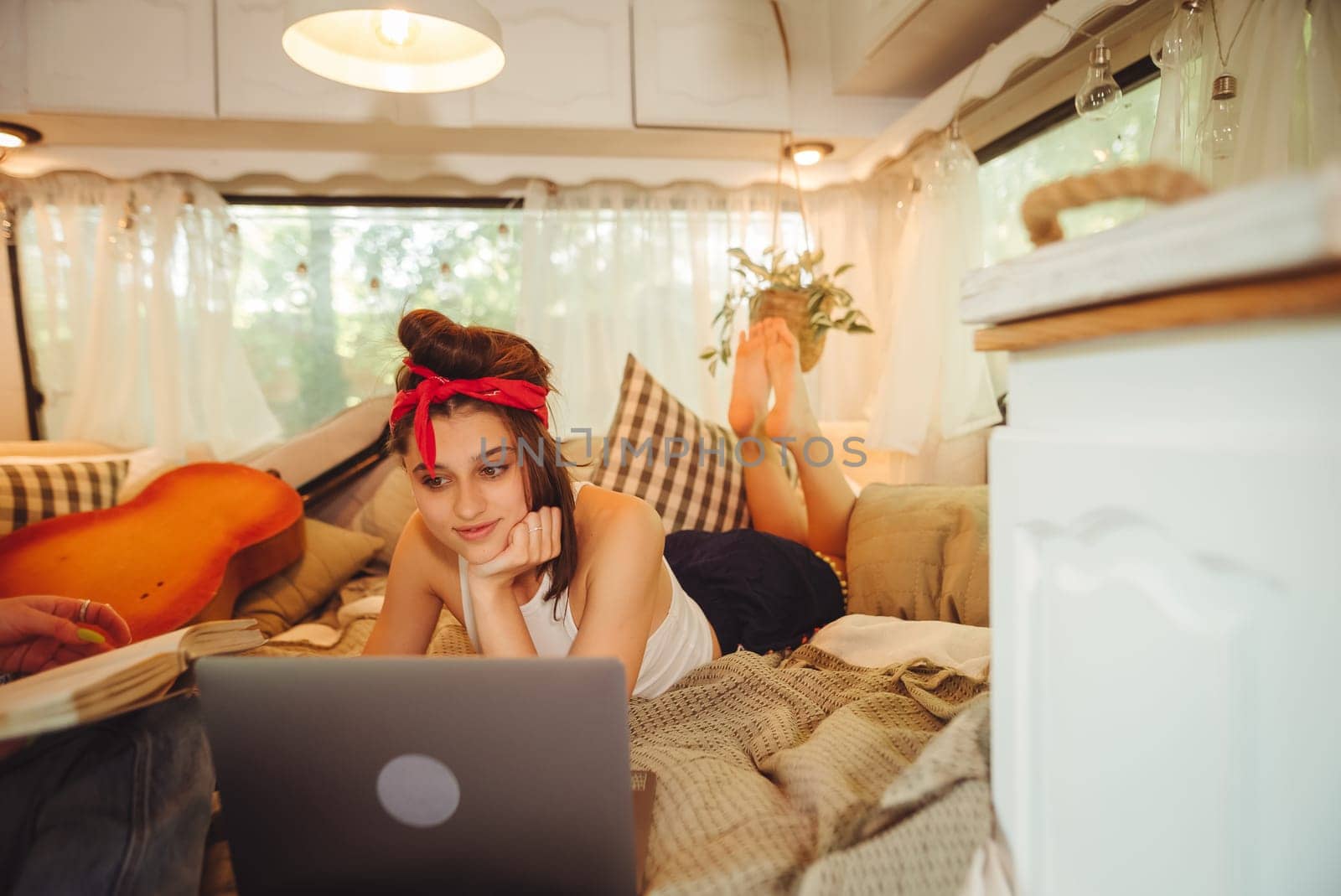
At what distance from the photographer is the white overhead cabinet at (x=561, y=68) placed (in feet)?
7.46

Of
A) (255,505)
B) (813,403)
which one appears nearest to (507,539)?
(255,505)

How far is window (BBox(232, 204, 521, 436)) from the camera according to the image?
2719 millimetres

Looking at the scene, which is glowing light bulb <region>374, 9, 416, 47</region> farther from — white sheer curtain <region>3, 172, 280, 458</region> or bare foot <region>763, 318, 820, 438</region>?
white sheer curtain <region>3, 172, 280, 458</region>

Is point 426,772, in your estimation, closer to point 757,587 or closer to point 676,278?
point 757,587

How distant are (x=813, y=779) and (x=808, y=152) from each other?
233 cm

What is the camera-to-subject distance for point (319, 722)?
2.03 ft

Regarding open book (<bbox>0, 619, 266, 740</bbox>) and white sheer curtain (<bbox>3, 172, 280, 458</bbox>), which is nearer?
open book (<bbox>0, 619, 266, 740</bbox>)

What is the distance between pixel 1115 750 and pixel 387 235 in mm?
2904

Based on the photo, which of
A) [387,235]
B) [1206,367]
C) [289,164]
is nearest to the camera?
[1206,367]

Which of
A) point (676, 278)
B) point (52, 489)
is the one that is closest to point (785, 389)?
point (676, 278)

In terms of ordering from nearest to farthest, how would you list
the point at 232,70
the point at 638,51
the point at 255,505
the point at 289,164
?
the point at 255,505 < the point at 232,70 < the point at 638,51 < the point at 289,164

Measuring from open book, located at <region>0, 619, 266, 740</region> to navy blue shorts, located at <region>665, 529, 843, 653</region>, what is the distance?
1.05 m

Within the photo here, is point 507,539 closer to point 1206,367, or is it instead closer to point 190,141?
point 1206,367

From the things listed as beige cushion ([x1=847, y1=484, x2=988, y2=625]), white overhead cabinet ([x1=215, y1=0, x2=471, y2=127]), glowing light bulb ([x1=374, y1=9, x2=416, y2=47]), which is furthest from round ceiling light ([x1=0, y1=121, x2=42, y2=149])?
beige cushion ([x1=847, y1=484, x2=988, y2=625])
